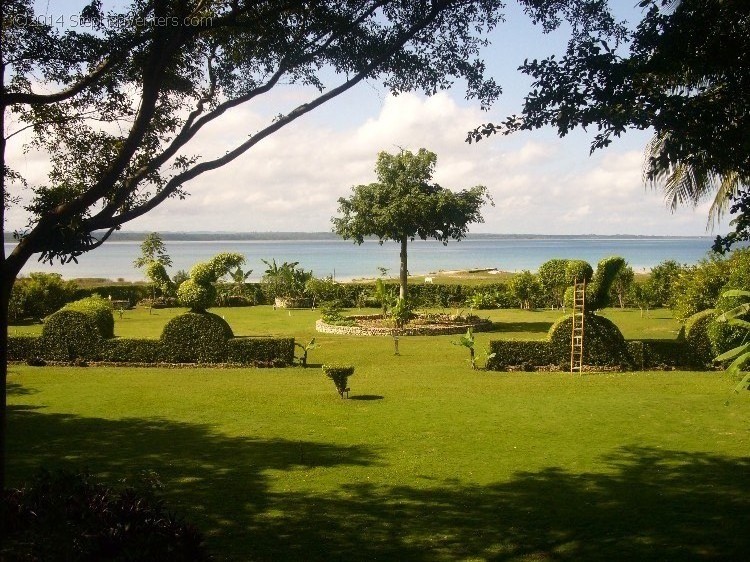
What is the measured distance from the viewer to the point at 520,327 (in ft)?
112

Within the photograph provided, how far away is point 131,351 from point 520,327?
1922 cm

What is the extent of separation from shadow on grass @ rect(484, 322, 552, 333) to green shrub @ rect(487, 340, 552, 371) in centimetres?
1095

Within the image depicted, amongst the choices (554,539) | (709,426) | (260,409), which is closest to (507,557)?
(554,539)

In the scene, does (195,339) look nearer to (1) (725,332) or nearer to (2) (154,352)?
(2) (154,352)

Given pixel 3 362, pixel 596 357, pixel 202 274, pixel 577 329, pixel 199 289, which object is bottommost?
pixel 596 357

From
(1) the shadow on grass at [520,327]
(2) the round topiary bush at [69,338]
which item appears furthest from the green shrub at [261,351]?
(1) the shadow on grass at [520,327]

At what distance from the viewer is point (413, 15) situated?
30.7 ft

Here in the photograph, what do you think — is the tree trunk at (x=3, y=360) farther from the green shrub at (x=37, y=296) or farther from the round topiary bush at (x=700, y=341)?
the green shrub at (x=37, y=296)

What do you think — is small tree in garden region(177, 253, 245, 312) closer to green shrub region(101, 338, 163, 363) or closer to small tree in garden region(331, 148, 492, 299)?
green shrub region(101, 338, 163, 363)

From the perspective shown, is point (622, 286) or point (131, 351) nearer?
point (131, 351)

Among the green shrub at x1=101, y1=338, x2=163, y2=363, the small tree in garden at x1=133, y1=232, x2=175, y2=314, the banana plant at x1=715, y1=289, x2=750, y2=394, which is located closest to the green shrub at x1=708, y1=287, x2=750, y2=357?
the banana plant at x1=715, y1=289, x2=750, y2=394

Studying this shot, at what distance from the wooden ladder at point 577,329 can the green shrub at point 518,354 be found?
0.76m

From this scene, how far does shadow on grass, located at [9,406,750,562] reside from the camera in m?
7.48

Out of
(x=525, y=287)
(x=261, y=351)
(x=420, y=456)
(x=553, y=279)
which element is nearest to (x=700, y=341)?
(x=420, y=456)
